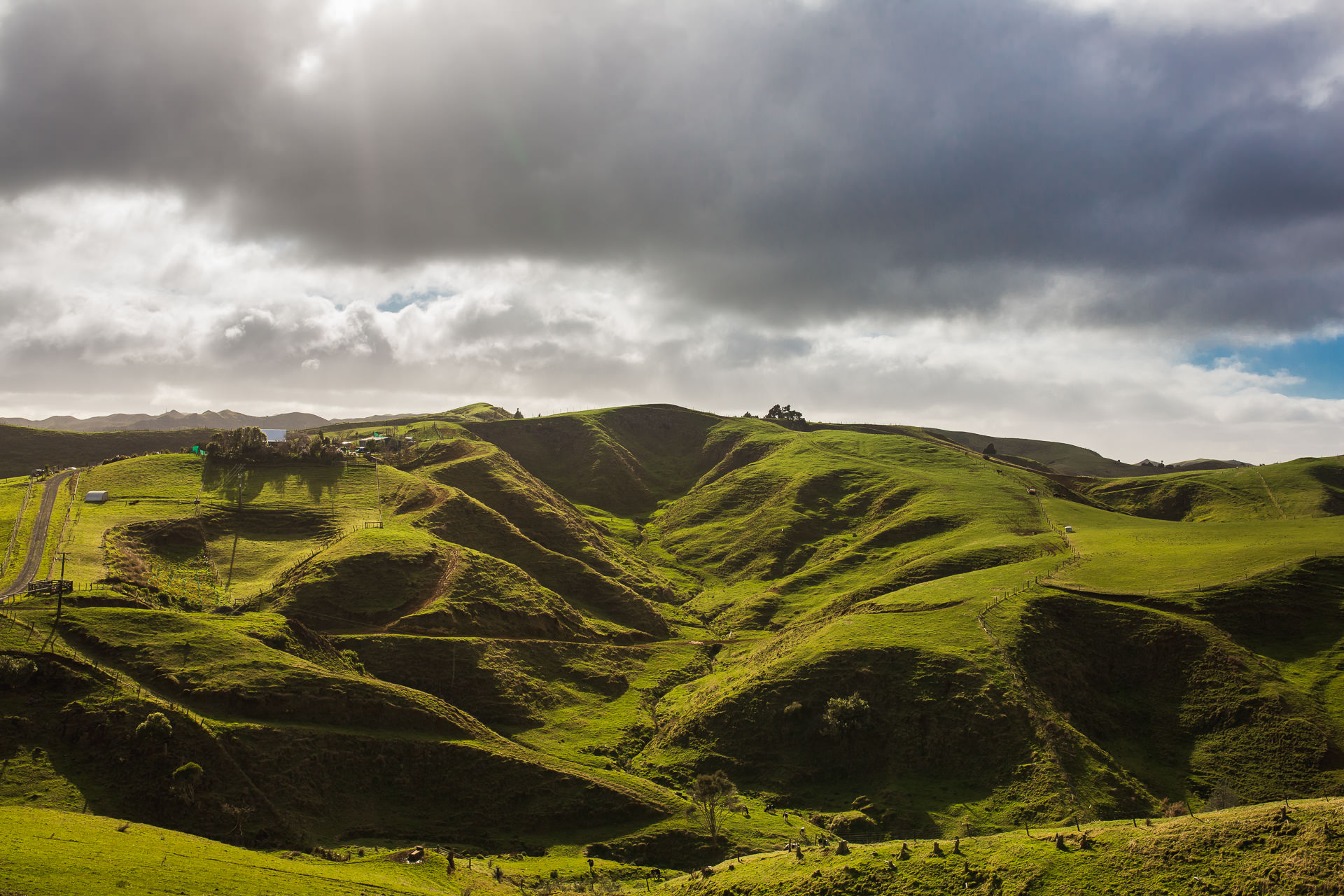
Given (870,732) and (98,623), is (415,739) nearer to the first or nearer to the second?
(98,623)

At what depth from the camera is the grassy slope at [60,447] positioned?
18125 cm

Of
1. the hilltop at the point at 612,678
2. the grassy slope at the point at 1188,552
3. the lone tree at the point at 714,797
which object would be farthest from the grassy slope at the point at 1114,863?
the grassy slope at the point at 1188,552

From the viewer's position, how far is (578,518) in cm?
16525

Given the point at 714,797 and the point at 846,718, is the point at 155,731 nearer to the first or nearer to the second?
the point at 714,797

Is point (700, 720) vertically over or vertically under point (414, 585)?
under

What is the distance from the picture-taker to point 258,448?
141 m

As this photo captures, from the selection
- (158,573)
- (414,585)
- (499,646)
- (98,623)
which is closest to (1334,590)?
(499,646)

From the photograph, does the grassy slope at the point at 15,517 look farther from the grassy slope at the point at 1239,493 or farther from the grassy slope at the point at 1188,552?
the grassy slope at the point at 1239,493

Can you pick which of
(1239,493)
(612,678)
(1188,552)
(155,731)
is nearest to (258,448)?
(612,678)

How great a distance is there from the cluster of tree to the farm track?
23.7 metres

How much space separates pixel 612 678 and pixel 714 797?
3319 centimetres

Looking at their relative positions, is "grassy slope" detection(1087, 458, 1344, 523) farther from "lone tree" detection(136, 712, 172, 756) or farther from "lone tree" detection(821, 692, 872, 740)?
"lone tree" detection(136, 712, 172, 756)

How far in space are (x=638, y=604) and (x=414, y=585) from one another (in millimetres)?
40883

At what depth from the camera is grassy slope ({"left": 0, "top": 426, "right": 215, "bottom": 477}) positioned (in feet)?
595
